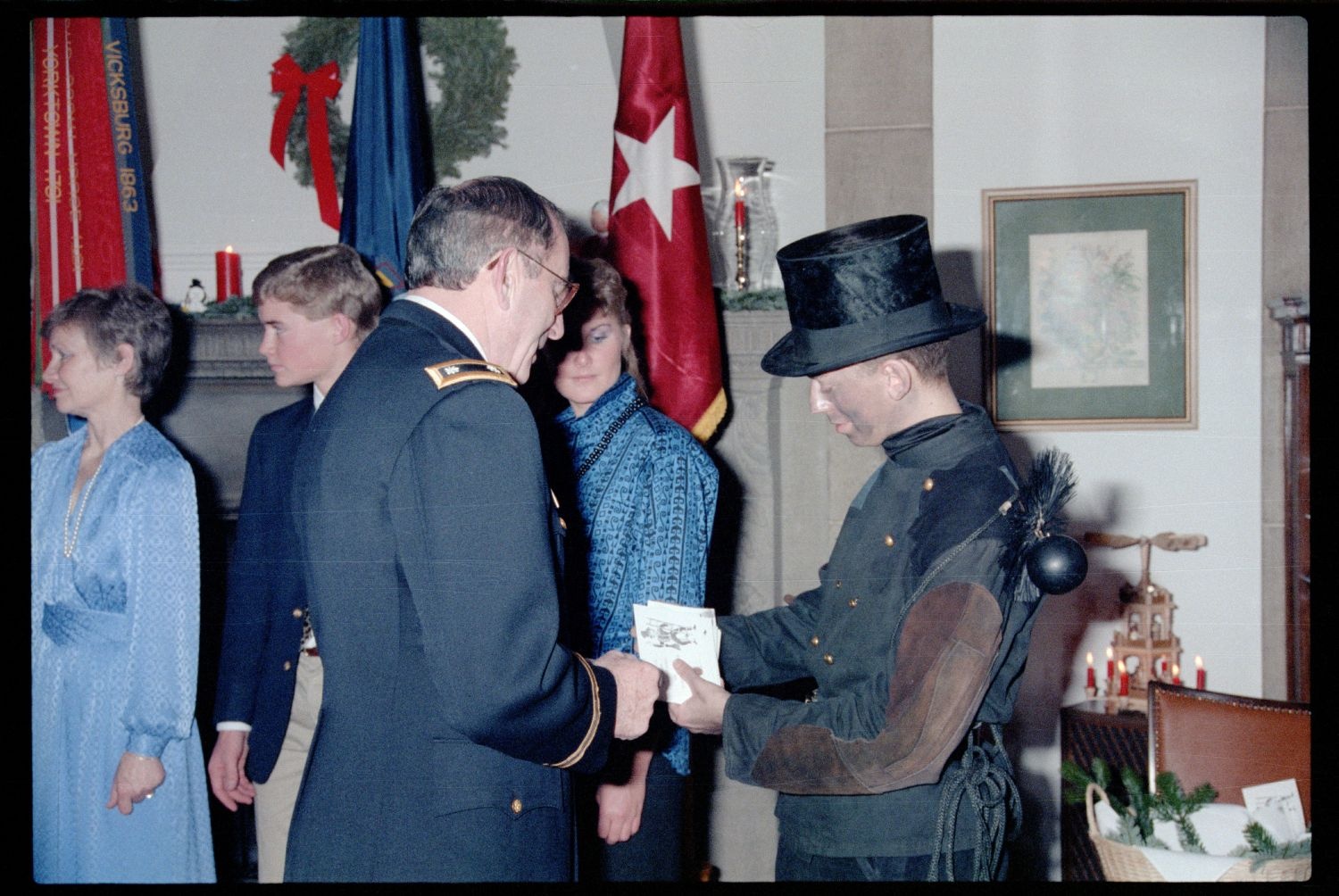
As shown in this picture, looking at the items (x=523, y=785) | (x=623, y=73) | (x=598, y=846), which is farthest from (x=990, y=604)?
(x=623, y=73)

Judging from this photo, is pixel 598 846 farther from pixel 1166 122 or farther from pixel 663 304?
pixel 1166 122

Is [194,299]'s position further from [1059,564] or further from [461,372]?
[1059,564]

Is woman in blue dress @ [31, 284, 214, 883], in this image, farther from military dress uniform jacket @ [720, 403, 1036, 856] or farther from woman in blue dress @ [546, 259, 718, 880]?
military dress uniform jacket @ [720, 403, 1036, 856]

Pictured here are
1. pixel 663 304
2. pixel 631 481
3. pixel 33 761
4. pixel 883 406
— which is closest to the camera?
pixel 883 406

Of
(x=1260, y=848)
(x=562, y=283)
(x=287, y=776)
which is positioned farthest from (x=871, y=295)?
(x=287, y=776)

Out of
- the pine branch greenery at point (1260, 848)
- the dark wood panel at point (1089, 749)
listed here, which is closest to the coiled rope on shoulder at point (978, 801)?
the pine branch greenery at point (1260, 848)

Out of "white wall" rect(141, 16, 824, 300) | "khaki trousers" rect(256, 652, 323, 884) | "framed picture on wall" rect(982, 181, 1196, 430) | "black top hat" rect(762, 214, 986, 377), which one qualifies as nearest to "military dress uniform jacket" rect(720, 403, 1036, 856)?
"black top hat" rect(762, 214, 986, 377)

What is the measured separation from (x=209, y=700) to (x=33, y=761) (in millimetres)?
355

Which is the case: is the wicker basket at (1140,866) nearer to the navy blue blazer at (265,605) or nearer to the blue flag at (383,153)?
the navy blue blazer at (265,605)

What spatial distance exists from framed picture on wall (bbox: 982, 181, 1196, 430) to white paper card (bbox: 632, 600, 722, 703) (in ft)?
4.11

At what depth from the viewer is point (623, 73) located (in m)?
2.54

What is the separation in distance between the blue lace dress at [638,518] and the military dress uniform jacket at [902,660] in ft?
1.23

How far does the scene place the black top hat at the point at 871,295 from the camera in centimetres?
161

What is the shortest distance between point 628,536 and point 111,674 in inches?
43.8
